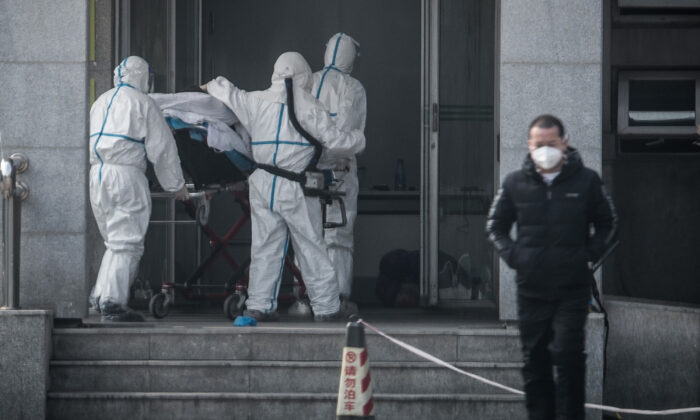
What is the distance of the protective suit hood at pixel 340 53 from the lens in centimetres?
1059

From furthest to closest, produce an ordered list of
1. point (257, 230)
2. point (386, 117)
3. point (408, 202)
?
point (386, 117), point (408, 202), point (257, 230)

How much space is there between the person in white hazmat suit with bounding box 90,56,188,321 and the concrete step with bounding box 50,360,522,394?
812 mm

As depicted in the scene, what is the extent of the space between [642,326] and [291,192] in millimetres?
2747

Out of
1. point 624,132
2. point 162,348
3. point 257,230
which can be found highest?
point 624,132

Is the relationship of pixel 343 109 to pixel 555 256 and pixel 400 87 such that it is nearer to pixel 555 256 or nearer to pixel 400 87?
pixel 400 87

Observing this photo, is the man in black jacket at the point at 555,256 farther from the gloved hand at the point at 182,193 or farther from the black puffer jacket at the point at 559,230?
the gloved hand at the point at 182,193

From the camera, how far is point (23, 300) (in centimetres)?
887

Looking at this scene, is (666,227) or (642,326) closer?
(642,326)

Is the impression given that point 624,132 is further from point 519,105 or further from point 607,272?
point 519,105

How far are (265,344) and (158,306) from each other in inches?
70.2

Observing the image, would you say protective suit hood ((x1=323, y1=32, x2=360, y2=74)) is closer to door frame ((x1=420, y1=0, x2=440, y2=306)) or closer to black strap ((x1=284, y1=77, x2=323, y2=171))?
door frame ((x1=420, y1=0, x2=440, y2=306))

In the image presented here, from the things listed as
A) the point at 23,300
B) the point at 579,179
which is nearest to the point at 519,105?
the point at 579,179

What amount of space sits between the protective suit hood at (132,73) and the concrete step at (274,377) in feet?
7.18

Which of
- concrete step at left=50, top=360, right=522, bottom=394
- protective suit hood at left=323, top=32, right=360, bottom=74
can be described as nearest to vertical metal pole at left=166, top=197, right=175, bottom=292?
protective suit hood at left=323, top=32, right=360, bottom=74
